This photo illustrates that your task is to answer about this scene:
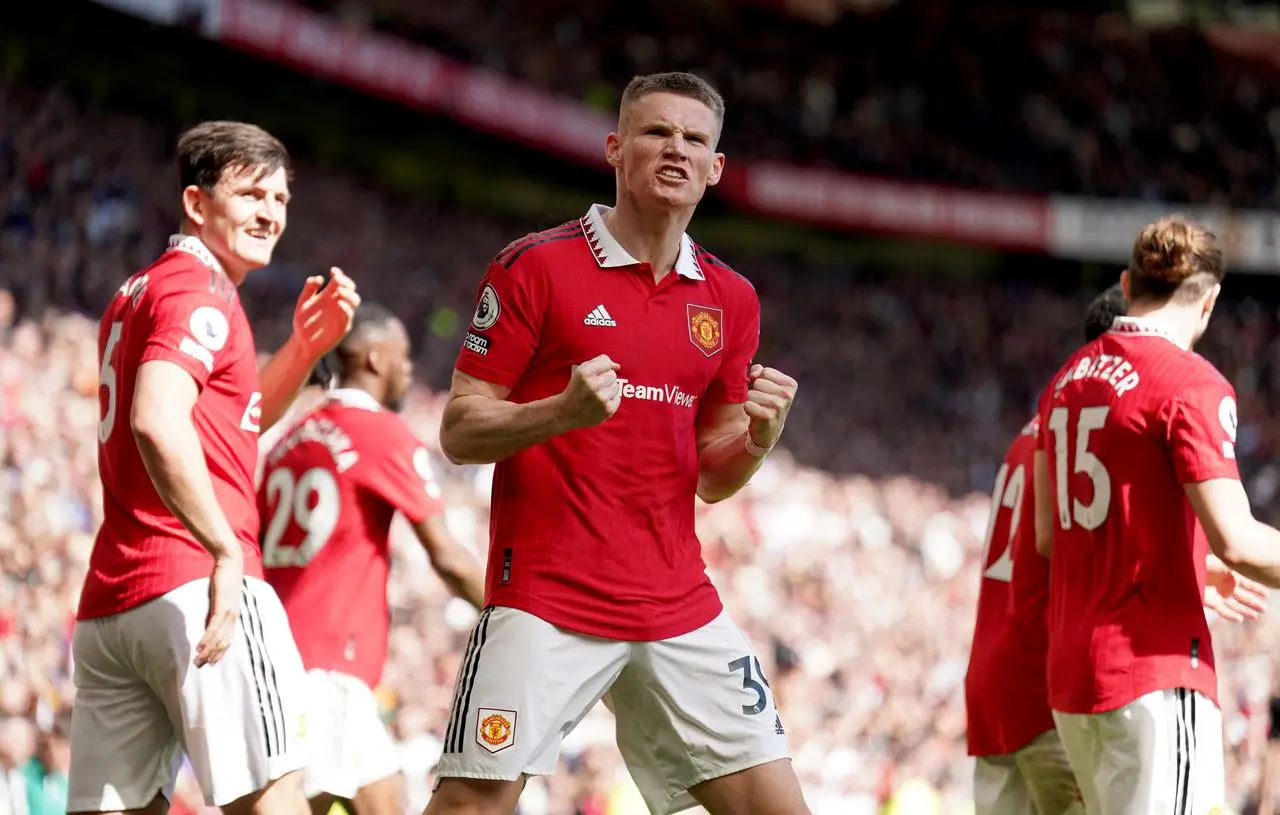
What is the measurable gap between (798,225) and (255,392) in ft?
65.7

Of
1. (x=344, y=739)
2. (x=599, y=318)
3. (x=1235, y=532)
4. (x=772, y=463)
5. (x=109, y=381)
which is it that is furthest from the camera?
(x=772, y=463)

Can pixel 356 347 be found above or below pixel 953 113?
below

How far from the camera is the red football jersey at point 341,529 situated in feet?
16.5

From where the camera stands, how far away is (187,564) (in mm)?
3922

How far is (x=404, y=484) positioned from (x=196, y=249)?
1144 millimetres

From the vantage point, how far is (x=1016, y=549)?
4.86m

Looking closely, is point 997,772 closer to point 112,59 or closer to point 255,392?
point 255,392

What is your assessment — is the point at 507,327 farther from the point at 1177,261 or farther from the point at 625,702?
the point at 1177,261

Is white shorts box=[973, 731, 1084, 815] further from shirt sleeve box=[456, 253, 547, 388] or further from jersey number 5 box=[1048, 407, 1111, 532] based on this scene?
shirt sleeve box=[456, 253, 547, 388]

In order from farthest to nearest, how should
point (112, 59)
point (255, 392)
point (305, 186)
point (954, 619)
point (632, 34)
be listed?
point (632, 34) < point (305, 186) < point (112, 59) < point (954, 619) < point (255, 392)

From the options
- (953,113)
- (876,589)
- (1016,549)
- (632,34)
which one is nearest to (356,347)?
(1016,549)

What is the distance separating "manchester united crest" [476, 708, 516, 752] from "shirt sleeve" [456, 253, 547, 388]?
2.31 ft

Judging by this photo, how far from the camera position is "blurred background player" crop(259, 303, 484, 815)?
5.00m

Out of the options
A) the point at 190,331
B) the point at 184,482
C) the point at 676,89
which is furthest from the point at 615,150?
the point at 184,482
